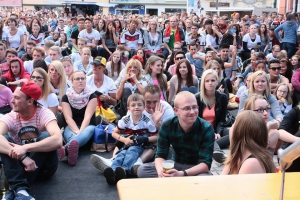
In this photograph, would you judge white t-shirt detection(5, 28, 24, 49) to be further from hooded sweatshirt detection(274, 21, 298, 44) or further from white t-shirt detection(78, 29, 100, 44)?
hooded sweatshirt detection(274, 21, 298, 44)

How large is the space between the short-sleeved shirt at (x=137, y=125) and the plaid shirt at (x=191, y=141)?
1.17 m

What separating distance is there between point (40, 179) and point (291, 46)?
9.59 metres

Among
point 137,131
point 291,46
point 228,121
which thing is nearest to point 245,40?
point 291,46

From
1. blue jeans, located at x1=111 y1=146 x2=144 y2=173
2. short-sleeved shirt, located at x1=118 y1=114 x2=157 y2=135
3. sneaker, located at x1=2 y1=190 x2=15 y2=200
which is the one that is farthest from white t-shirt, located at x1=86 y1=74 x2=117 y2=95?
sneaker, located at x1=2 y1=190 x2=15 y2=200

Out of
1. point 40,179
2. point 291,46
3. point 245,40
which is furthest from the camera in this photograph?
point 291,46

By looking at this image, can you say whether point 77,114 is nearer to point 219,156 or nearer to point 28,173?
point 28,173

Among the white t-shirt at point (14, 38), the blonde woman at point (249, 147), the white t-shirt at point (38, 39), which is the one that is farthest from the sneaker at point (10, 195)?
the white t-shirt at point (38, 39)

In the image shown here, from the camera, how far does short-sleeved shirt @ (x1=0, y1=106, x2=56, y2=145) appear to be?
418cm

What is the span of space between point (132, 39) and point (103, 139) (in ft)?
19.5

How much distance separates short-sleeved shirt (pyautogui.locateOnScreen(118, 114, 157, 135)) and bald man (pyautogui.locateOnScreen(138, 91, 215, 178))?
1139 mm

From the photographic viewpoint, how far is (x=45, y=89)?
566 cm

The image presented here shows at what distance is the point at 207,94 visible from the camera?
5.69 meters

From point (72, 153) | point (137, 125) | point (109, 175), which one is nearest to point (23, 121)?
point (72, 153)

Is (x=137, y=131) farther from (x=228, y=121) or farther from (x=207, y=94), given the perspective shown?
(x=228, y=121)
